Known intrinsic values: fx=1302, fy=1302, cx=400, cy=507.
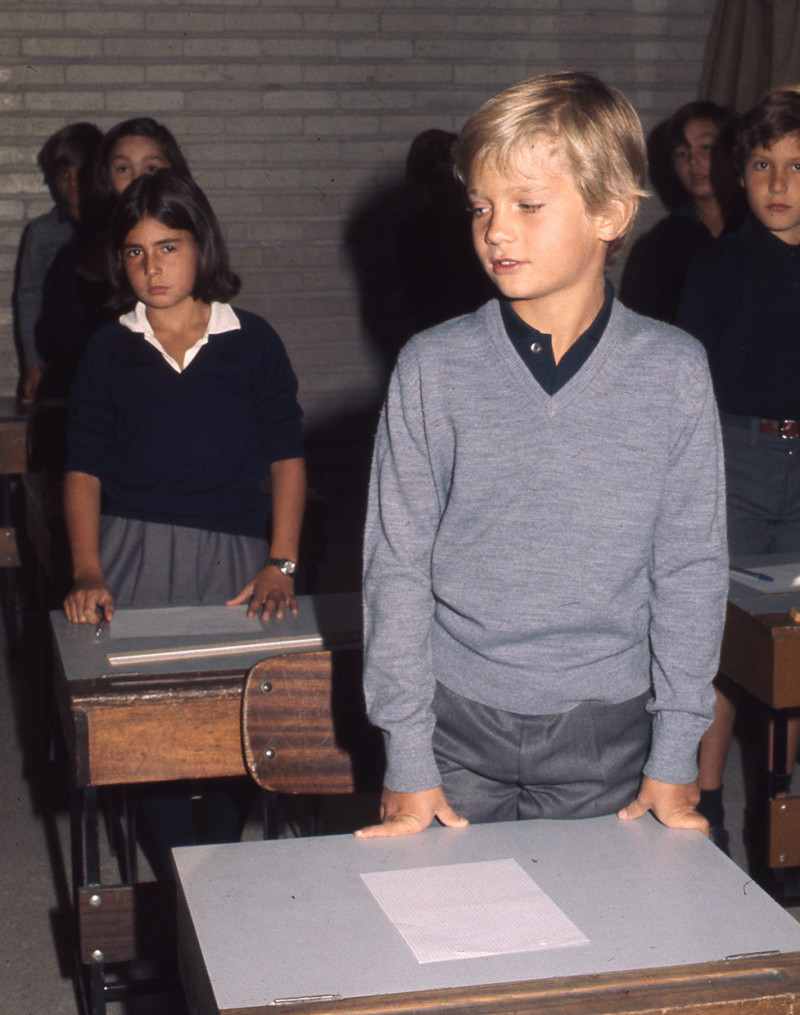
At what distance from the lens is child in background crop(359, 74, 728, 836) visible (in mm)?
1459

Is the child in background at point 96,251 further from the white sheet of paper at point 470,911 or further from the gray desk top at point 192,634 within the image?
the white sheet of paper at point 470,911

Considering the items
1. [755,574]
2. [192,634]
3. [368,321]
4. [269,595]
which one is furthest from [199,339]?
[368,321]

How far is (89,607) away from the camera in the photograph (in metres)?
2.30

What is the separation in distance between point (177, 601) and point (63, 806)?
42.4 inches

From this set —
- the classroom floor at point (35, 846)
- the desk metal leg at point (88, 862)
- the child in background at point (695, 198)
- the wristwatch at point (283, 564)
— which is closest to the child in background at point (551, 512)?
the desk metal leg at point (88, 862)

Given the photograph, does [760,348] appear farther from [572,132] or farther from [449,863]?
[449,863]

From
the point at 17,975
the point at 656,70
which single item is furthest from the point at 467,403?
the point at 656,70

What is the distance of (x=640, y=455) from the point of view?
149 cm

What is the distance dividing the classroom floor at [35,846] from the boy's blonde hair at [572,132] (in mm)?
1775

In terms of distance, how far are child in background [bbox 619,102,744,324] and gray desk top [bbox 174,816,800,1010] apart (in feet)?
11.2

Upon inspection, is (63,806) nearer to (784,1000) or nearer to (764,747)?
(764,747)

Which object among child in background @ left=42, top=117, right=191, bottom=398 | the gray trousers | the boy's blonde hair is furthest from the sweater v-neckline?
child in background @ left=42, top=117, right=191, bottom=398

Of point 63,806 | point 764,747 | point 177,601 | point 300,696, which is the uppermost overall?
point 300,696

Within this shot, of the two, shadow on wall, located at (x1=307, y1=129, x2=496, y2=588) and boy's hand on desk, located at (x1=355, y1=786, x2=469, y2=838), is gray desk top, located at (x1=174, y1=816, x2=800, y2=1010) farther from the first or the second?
shadow on wall, located at (x1=307, y1=129, x2=496, y2=588)
